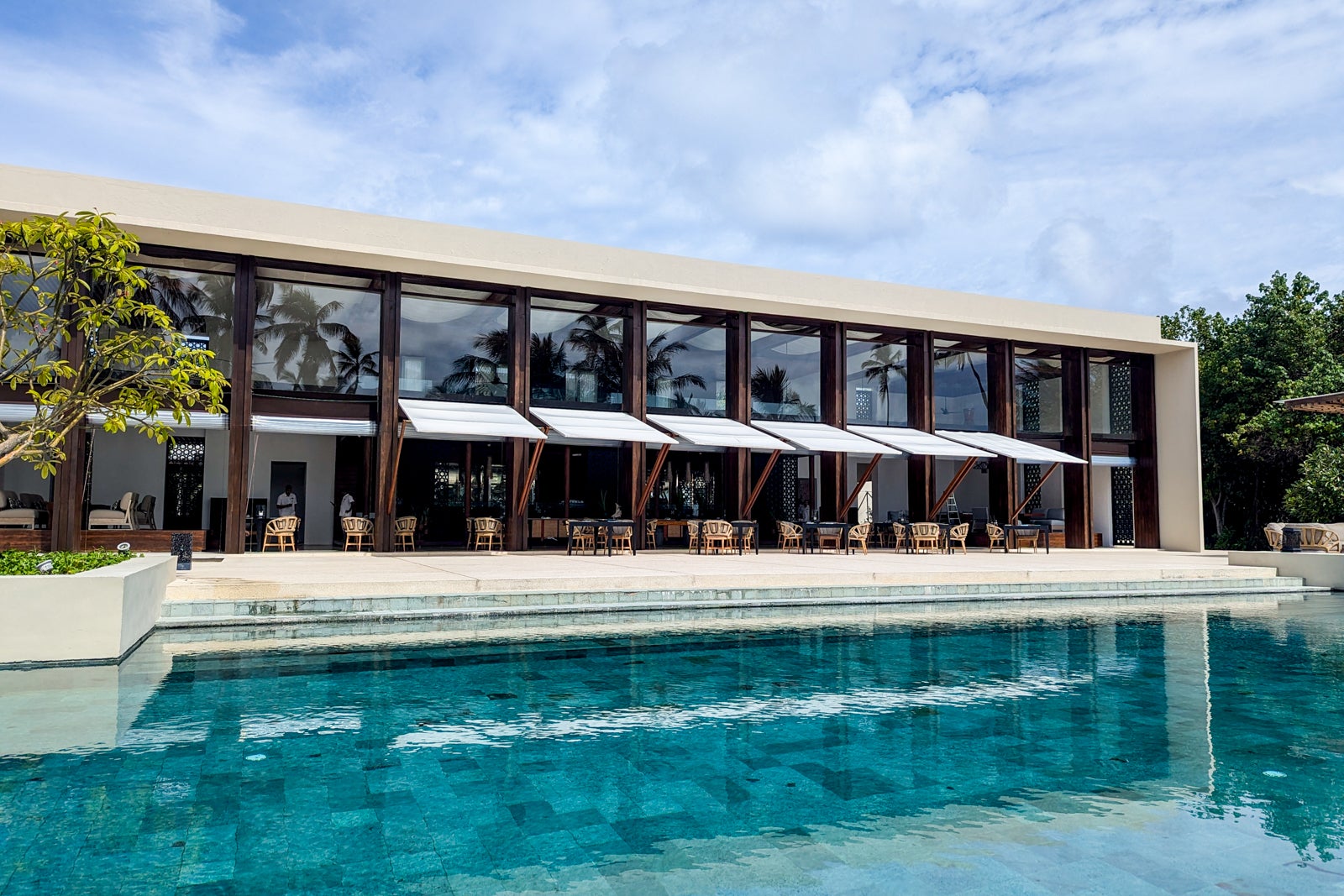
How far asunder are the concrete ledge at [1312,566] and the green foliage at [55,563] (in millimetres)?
14513

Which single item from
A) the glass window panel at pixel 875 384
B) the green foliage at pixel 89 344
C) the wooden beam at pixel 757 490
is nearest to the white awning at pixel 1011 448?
the glass window panel at pixel 875 384

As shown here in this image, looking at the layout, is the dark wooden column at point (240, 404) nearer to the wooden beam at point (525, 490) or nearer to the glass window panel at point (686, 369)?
the wooden beam at point (525, 490)

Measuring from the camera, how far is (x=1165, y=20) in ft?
41.6

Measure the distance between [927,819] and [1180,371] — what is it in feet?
66.3

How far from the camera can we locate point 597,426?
14992 mm

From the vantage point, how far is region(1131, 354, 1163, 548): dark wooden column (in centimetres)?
2089

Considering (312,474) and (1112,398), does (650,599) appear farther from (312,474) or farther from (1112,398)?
(1112,398)

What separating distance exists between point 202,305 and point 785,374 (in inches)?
418

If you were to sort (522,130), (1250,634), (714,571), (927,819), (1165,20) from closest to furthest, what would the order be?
(927,819)
(1250,634)
(714,571)
(1165,20)
(522,130)

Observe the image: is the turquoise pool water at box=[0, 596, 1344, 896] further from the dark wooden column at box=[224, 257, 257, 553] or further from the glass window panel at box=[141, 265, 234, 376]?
the glass window panel at box=[141, 265, 234, 376]

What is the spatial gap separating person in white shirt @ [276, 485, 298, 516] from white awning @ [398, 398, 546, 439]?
3010 mm

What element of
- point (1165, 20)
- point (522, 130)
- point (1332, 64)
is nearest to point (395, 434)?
point (522, 130)

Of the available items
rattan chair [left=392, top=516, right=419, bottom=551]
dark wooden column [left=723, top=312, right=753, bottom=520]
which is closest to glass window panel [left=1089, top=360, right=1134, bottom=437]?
dark wooden column [left=723, top=312, right=753, bottom=520]

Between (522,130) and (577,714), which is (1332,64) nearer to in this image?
(522,130)
